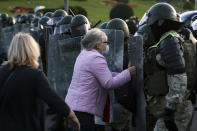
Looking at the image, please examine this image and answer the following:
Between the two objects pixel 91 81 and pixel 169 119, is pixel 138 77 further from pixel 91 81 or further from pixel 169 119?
pixel 169 119

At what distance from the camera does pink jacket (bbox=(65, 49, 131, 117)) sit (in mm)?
4594

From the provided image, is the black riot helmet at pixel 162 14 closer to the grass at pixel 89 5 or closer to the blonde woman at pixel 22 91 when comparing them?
the blonde woman at pixel 22 91

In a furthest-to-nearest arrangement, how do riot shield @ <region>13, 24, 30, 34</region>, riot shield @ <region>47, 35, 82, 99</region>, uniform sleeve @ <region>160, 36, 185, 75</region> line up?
riot shield @ <region>13, 24, 30, 34</region>
riot shield @ <region>47, 35, 82, 99</region>
uniform sleeve @ <region>160, 36, 185, 75</region>

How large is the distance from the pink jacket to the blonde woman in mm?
921

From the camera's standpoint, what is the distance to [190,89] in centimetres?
439

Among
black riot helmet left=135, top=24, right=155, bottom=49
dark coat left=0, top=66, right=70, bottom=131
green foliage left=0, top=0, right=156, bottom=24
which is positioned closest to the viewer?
dark coat left=0, top=66, right=70, bottom=131

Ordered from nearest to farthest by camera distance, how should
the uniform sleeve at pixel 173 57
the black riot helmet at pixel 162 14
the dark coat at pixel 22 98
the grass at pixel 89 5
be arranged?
the dark coat at pixel 22 98 → the uniform sleeve at pixel 173 57 → the black riot helmet at pixel 162 14 → the grass at pixel 89 5

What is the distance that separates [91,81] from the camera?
4625 millimetres

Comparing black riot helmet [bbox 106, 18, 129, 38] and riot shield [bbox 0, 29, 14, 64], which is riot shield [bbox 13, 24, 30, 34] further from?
black riot helmet [bbox 106, 18, 129, 38]

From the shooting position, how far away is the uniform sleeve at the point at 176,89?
4047mm

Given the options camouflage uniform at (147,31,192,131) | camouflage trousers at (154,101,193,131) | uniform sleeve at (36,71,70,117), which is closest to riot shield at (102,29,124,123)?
camouflage uniform at (147,31,192,131)

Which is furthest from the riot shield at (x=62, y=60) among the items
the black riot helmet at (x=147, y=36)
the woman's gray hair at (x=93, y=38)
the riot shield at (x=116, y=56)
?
the woman's gray hair at (x=93, y=38)

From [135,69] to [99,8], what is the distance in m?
66.6

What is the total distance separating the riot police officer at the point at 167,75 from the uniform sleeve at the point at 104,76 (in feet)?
0.79
